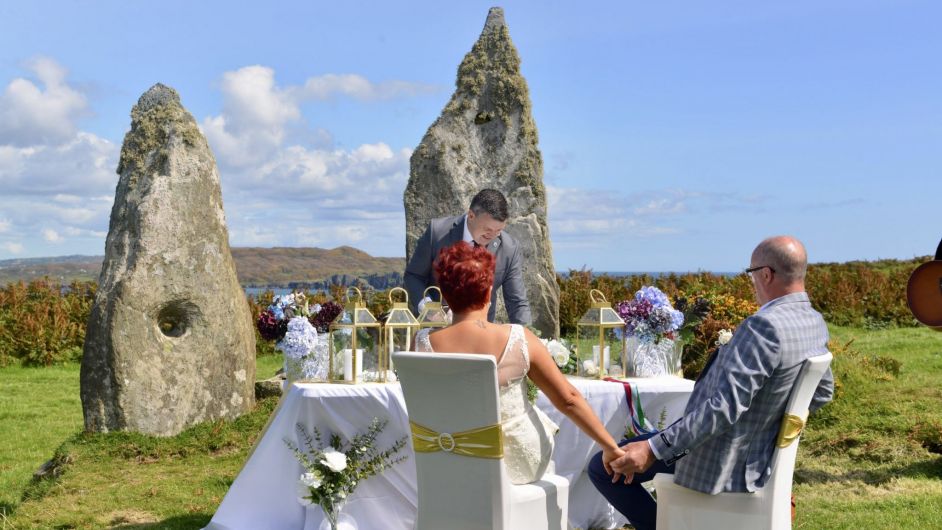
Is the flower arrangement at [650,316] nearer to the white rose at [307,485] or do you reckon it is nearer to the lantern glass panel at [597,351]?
the lantern glass panel at [597,351]

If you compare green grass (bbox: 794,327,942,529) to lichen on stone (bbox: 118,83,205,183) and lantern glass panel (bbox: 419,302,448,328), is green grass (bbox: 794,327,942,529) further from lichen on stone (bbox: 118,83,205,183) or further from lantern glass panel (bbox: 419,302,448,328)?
lichen on stone (bbox: 118,83,205,183)

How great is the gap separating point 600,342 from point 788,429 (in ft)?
5.62

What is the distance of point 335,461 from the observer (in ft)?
15.9

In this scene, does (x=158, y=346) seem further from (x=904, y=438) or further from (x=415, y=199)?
(x=904, y=438)

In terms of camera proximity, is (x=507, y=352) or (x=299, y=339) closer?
(x=507, y=352)

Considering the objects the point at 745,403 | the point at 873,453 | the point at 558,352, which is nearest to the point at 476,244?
the point at 558,352

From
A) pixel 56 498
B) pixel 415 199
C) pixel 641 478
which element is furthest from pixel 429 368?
pixel 415 199

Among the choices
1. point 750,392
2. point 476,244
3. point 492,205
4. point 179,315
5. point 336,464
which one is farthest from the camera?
point 179,315

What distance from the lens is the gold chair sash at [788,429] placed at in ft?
12.2

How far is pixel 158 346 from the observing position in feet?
26.1

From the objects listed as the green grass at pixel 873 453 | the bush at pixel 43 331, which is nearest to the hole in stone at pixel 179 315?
the green grass at pixel 873 453

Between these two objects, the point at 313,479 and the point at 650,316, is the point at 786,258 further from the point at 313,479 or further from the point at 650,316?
the point at 313,479

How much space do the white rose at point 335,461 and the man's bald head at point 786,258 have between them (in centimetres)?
247

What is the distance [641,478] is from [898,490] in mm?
3555
